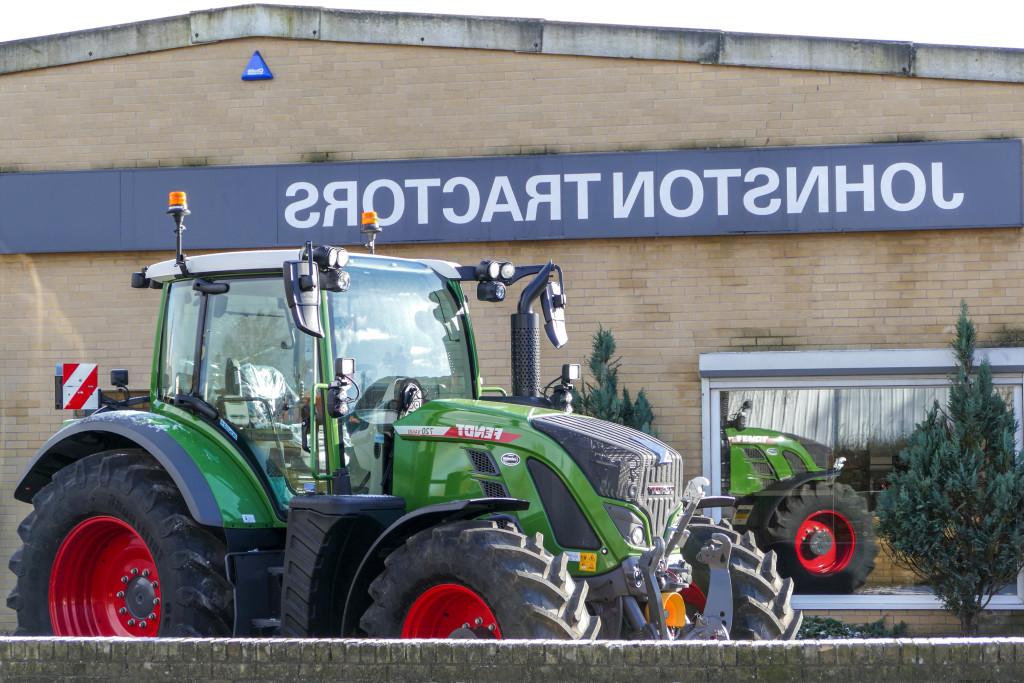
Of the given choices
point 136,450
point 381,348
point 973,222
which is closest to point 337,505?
point 381,348

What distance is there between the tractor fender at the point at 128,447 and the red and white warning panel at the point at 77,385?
158 inches

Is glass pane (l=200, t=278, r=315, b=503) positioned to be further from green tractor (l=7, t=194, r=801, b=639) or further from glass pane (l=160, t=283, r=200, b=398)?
glass pane (l=160, t=283, r=200, b=398)

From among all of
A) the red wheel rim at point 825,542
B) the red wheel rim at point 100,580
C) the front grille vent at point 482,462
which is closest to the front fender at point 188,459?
the red wheel rim at point 100,580

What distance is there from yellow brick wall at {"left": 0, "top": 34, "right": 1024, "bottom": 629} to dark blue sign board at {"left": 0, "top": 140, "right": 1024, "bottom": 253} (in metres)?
0.17

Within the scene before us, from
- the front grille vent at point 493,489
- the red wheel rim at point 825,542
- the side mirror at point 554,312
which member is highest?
the side mirror at point 554,312

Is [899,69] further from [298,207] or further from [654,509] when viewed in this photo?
[654,509]

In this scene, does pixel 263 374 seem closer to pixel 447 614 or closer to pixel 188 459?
pixel 188 459

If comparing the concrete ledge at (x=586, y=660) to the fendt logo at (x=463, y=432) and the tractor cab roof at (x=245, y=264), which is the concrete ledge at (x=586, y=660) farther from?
the tractor cab roof at (x=245, y=264)

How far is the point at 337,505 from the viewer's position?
6.54 m

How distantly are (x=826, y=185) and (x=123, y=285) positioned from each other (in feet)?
22.1

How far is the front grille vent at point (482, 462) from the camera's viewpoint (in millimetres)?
6582

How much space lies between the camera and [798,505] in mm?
11906

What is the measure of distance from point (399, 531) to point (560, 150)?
21.5ft

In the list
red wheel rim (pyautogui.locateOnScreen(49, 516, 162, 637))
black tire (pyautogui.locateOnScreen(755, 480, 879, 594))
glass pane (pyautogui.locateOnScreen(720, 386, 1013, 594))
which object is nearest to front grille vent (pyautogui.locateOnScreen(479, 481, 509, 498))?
red wheel rim (pyautogui.locateOnScreen(49, 516, 162, 637))
